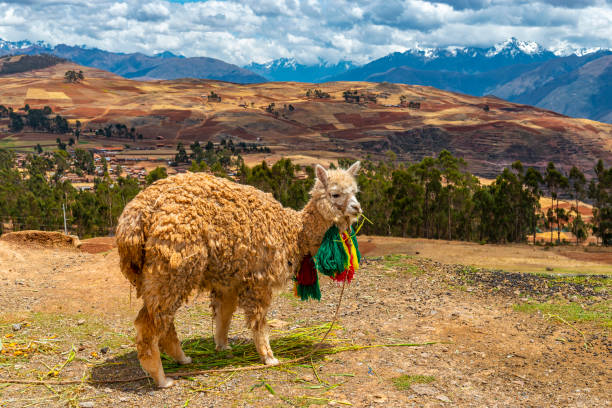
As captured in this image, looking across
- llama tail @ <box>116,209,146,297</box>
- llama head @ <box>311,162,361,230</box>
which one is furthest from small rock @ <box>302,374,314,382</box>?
llama tail @ <box>116,209,146,297</box>

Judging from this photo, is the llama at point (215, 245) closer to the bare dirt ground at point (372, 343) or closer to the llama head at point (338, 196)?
the llama head at point (338, 196)

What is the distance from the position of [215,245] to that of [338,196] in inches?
87.6

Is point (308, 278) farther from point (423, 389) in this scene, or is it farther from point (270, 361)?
point (423, 389)

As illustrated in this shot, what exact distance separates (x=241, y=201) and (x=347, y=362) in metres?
3.35

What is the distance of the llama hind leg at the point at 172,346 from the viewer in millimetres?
7180

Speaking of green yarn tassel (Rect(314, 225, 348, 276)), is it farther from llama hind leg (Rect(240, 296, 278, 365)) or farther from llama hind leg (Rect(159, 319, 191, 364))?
llama hind leg (Rect(159, 319, 191, 364))

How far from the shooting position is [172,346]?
7.37 m

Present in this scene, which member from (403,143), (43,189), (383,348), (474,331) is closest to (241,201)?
(383,348)

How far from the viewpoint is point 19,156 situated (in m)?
112

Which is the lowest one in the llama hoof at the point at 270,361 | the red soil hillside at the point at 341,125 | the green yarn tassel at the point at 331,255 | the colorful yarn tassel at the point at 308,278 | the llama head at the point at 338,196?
the llama hoof at the point at 270,361

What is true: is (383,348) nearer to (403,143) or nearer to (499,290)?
(499,290)

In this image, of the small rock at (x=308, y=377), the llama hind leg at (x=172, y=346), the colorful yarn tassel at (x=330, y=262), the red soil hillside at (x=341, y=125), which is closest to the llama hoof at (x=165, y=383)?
the llama hind leg at (x=172, y=346)

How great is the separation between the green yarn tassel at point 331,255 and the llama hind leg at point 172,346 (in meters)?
2.62

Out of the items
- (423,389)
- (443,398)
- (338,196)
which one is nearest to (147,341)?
(338,196)
